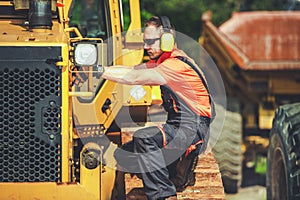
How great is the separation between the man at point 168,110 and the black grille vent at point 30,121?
450 millimetres

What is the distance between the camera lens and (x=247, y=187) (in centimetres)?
1270

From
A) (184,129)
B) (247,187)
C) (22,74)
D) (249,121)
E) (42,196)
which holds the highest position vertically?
(22,74)

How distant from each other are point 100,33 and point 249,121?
4845 mm

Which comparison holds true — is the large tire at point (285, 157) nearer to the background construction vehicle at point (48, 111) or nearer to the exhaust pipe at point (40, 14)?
the background construction vehicle at point (48, 111)

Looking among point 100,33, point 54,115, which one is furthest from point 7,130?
point 100,33

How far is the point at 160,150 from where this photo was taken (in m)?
6.21

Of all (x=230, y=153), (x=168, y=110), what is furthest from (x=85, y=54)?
(x=230, y=153)

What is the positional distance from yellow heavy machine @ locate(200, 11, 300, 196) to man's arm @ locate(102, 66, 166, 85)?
5.46 m

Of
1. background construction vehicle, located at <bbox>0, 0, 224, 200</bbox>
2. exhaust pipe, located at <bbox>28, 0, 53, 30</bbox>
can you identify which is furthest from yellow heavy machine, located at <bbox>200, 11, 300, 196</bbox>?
exhaust pipe, located at <bbox>28, 0, 53, 30</bbox>

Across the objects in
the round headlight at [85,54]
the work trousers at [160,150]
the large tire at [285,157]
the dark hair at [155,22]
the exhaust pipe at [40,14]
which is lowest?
the large tire at [285,157]

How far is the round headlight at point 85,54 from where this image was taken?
19.5 ft

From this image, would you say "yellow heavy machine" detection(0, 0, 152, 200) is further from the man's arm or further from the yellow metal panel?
the man's arm

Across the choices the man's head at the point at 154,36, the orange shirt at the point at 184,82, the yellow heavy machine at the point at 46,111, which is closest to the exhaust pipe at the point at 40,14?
the yellow heavy machine at the point at 46,111

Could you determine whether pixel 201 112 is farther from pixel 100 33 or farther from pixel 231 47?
pixel 231 47
